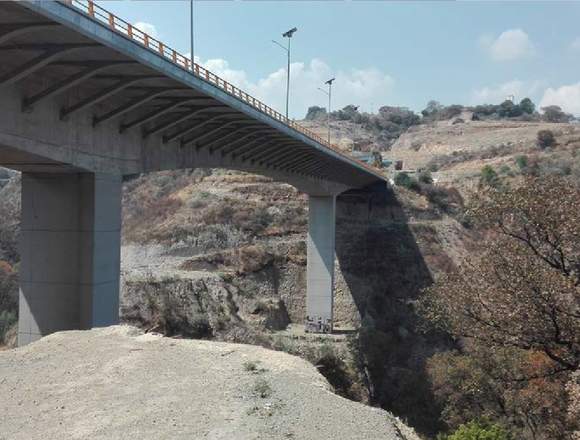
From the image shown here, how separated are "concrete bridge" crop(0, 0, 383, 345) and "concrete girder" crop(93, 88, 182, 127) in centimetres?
3

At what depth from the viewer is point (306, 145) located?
38500mm

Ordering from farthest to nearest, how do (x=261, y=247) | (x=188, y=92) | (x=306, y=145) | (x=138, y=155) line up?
(x=261, y=247) < (x=306, y=145) < (x=138, y=155) < (x=188, y=92)

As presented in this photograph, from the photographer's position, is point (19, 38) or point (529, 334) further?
point (529, 334)

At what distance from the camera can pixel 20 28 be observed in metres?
13.7

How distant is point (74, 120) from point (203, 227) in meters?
41.2

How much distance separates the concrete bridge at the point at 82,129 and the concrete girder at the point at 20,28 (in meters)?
0.03

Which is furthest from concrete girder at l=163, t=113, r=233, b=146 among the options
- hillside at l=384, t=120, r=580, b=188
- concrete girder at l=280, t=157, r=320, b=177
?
hillside at l=384, t=120, r=580, b=188

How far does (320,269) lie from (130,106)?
117 feet

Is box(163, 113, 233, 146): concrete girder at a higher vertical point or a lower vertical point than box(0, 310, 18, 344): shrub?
higher

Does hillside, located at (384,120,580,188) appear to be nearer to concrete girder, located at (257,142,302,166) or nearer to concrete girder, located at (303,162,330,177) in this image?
concrete girder, located at (303,162,330,177)

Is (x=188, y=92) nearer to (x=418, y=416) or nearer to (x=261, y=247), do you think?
(x=418, y=416)

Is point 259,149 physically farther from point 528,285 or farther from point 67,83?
point 528,285

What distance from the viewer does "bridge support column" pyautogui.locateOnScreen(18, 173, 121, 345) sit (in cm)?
2006

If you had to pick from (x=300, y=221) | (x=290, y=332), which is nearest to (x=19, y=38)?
(x=290, y=332)
